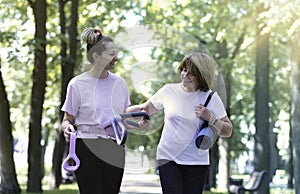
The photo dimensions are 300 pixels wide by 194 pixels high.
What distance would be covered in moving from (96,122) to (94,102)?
0.50 ft

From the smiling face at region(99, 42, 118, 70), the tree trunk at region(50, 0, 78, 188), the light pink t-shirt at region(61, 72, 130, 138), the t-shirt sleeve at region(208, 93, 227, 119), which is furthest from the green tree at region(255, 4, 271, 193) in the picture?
the smiling face at region(99, 42, 118, 70)

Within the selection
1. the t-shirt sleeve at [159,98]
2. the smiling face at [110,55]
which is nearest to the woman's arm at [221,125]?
the t-shirt sleeve at [159,98]

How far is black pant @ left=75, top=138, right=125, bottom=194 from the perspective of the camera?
5.14m

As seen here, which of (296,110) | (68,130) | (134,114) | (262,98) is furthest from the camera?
(262,98)

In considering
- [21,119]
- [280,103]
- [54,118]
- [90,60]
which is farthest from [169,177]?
[21,119]

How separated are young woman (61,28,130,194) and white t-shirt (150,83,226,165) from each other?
0.34 metres

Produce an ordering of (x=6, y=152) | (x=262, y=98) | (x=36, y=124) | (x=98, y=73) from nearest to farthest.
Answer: (x=98, y=73) → (x=6, y=152) → (x=262, y=98) → (x=36, y=124)

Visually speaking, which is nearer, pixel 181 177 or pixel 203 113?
pixel 203 113

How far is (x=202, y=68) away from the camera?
511 centimetres

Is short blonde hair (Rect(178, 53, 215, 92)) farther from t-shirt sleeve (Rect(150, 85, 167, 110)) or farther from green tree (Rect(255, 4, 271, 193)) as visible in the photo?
green tree (Rect(255, 4, 271, 193))

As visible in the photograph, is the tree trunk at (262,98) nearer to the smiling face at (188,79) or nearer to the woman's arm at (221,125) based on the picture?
the woman's arm at (221,125)

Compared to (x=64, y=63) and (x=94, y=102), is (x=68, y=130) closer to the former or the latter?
(x=94, y=102)

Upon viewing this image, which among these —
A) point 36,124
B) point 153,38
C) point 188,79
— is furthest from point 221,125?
point 36,124

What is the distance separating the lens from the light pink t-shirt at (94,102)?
513 cm
